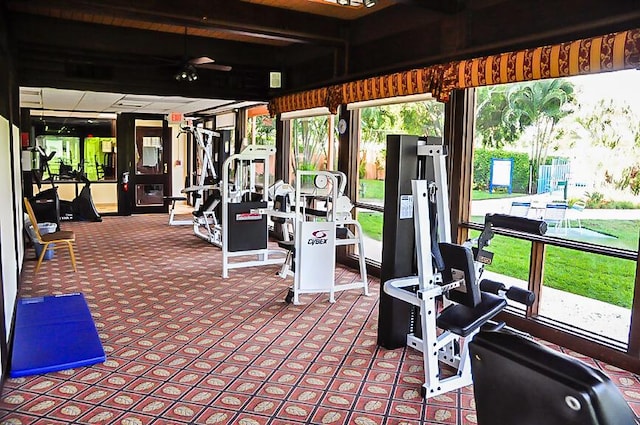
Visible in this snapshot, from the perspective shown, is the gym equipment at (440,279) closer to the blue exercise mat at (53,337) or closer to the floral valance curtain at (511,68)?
the floral valance curtain at (511,68)

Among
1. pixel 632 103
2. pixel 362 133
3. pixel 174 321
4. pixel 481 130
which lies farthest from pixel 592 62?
pixel 174 321

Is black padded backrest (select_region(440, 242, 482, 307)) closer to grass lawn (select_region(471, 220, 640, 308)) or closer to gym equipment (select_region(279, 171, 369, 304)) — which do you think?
grass lawn (select_region(471, 220, 640, 308))

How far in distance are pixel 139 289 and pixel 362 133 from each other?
11.0 feet

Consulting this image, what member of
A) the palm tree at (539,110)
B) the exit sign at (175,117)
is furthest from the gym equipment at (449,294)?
the exit sign at (175,117)

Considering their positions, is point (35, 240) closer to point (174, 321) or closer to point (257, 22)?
point (174, 321)

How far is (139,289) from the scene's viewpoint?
18.5 feet

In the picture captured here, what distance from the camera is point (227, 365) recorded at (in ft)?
12.2

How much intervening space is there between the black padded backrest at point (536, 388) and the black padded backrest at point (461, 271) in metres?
1.57

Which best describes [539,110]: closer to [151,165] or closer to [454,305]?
[454,305]

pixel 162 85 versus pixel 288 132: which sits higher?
pixel 162 85

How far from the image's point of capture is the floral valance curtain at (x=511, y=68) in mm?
3482

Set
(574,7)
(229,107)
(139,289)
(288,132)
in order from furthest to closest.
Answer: (229,107) < (288,132) < (139,289) < (574,7)

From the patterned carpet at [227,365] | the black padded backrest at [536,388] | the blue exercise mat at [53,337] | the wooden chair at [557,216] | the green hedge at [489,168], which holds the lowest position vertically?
the patterned carpet at [227,365]

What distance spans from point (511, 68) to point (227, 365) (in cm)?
318
